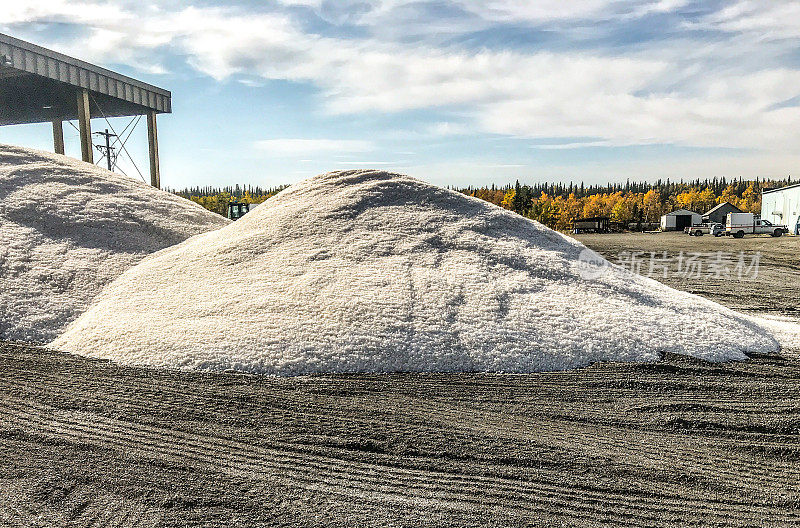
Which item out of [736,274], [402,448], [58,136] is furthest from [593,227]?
[402,448]

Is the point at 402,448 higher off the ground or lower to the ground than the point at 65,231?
lower

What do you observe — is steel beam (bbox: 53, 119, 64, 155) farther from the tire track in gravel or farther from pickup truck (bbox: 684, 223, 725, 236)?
pickup truck (bbox: 684, 223, 725, 236)

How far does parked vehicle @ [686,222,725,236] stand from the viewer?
30.2 metres

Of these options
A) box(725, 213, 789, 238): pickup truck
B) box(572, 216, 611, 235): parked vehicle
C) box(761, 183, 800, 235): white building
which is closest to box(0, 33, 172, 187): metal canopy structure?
box(725, 213, 789, 238): pickup truck

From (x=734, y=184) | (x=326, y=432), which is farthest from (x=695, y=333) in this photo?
(x=734, y=184)

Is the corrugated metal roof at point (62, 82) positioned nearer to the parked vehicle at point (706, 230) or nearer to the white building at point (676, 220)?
the parked vehicle at point (706, 230)

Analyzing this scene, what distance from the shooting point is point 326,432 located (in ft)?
10.2

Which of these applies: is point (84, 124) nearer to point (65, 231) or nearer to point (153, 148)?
point (153, 148)

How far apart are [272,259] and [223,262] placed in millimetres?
661

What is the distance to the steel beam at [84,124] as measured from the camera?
15.4 metres

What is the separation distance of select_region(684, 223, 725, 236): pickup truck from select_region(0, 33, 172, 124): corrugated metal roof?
29265mm

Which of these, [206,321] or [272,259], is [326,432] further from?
[272,259]

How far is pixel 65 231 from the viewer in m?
7.80

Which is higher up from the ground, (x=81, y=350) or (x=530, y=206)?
(x=530, y=206)
